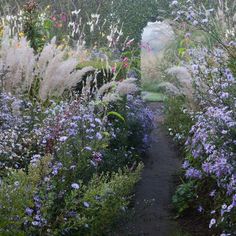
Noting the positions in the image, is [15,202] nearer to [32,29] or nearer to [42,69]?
[42,69]

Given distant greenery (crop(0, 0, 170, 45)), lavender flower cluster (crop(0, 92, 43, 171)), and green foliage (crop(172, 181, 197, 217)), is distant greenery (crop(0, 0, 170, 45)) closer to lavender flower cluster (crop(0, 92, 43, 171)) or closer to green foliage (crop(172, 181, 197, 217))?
green foliage (crop(172, 181, 197, 217))

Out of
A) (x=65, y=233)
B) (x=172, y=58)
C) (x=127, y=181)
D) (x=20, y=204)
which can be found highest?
(x=20, y=204)

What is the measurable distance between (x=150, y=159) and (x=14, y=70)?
3.18m

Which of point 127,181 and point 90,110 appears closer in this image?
point 127,181

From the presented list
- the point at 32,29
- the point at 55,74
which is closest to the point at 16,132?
the point at 55,74

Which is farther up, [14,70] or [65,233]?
[14,70]

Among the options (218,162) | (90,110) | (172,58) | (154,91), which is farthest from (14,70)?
(154,91)

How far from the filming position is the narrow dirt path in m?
4.45

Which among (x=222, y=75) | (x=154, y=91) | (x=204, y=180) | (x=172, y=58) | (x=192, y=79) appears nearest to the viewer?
(x=222, y=75)

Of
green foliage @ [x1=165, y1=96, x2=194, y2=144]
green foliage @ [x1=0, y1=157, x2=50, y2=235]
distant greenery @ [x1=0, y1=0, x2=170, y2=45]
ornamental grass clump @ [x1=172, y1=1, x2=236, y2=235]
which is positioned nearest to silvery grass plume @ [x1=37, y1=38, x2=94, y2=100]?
ornamental grass clump @ [x1=172, y1=1, x2=236, y2=235]

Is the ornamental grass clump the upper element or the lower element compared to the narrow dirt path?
upper

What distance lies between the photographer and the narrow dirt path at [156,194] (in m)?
4.45

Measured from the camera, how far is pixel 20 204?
2.64 m

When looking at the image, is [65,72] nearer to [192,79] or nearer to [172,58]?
[192,79]
